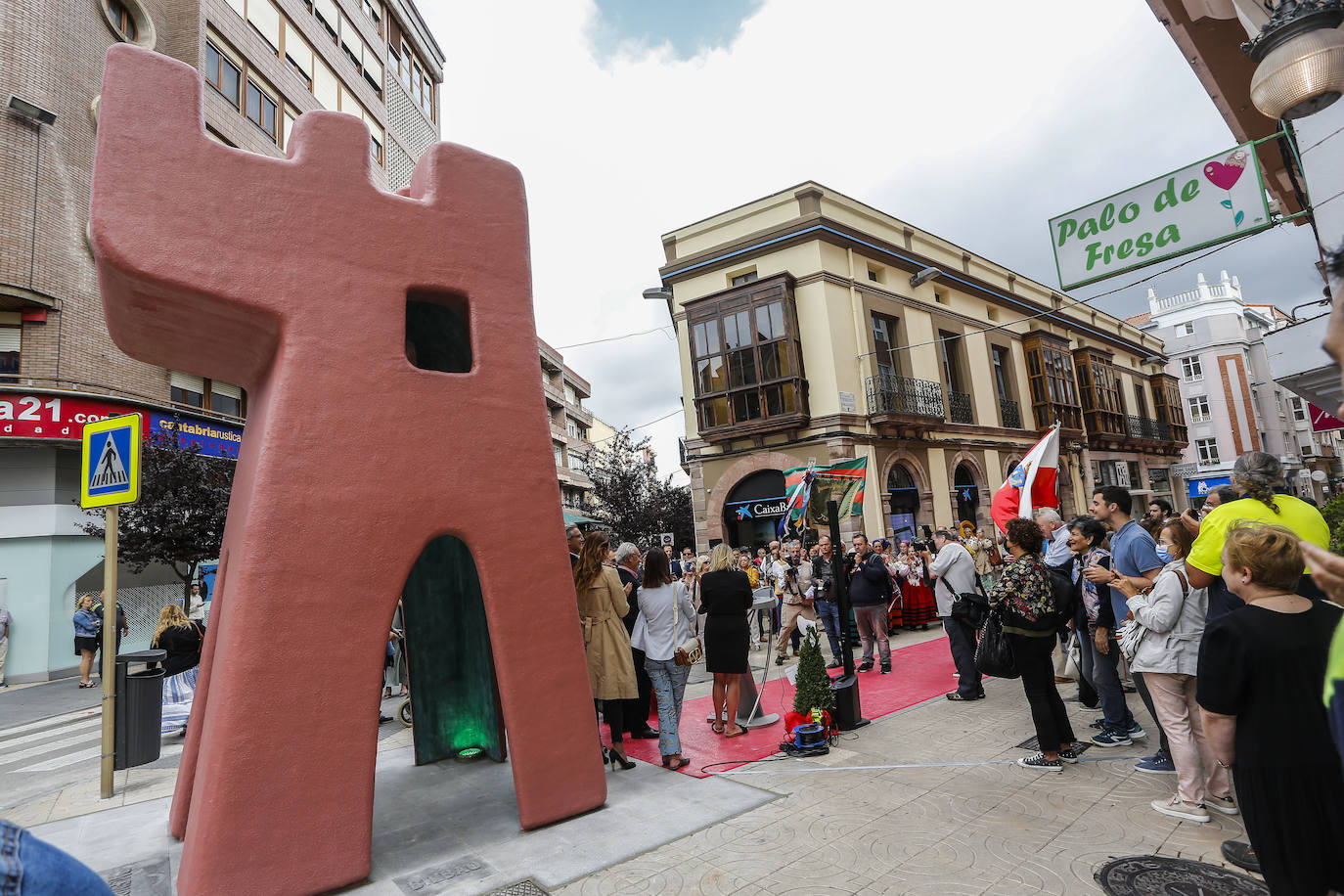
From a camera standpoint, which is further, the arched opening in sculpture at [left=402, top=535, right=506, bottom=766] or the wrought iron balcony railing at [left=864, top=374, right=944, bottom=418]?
the wrought iron balcony railing at [left=864, top=374, right=944, bottom=418]

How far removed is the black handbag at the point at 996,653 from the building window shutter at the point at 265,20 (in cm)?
2469

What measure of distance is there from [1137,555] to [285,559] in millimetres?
5930

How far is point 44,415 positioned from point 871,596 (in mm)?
18026

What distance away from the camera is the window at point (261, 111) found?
19.8 metres

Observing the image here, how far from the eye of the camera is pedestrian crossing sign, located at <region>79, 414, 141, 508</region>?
6.19 meters

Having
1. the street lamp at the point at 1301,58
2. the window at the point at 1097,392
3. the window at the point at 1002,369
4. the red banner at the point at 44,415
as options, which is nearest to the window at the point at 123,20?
the red banner at the point at 44,415

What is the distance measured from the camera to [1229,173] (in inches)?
218

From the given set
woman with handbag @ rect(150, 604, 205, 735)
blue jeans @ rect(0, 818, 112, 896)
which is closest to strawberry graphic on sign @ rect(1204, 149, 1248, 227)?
blue jeans @ rect(0, 818, 112, 896)

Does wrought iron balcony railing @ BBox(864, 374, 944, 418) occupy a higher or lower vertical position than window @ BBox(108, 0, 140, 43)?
lower

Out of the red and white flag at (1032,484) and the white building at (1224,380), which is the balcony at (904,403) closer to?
the red and white flag at (1032,484)

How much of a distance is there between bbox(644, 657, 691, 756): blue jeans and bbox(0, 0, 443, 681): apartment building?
1327 cm

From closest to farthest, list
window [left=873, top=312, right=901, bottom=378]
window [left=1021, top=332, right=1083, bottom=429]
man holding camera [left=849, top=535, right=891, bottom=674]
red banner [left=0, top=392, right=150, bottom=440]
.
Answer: man holding camera [left=849, top=535, right=891, bottom=674] → red banner [left=0, top=392, right=150, bottom=440] → window [left=873, top=312, right=901, bottom=378] → window [left=1021, top=332, right=1083, bottom=429]

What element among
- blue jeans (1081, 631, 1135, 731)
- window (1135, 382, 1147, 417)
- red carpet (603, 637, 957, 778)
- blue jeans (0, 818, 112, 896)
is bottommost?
red carpet (603, 637, 957, 778)

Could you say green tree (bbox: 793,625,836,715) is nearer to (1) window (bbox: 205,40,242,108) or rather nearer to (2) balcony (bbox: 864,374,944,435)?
(2) balcony (bbox: 864,374,944,435)
